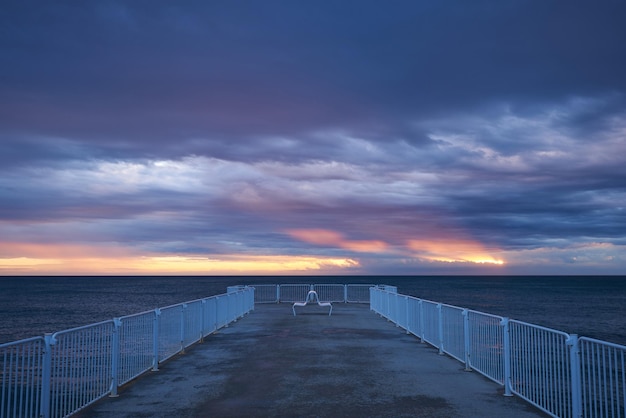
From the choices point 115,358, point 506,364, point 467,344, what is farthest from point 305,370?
point 506,364

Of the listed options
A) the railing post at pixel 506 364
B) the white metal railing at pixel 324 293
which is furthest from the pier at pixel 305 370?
the white metal railing at pixel 324 293

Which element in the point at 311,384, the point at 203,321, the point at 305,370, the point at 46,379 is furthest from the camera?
the point at 203,321

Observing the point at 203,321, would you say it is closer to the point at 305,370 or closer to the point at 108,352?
the point at 305,370

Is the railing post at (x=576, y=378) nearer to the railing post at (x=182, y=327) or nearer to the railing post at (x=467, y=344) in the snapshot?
the railing post at (x=467, y=344)

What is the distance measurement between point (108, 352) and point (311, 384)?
369cm

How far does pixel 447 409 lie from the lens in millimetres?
8156

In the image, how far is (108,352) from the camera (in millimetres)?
9312

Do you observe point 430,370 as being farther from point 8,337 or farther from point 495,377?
point 8,337

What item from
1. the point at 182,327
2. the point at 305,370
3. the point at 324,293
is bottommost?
the point at 324,293

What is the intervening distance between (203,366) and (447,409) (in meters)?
5.78

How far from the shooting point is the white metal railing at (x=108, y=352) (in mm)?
7148

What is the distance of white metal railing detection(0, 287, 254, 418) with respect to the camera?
715 cm

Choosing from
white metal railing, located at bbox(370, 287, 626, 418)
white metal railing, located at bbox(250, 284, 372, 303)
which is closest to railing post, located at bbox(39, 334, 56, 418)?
white metal railing, located at bbox(370, 287, 626, 418)

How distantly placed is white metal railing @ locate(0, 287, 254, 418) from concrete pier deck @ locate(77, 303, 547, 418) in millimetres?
344
